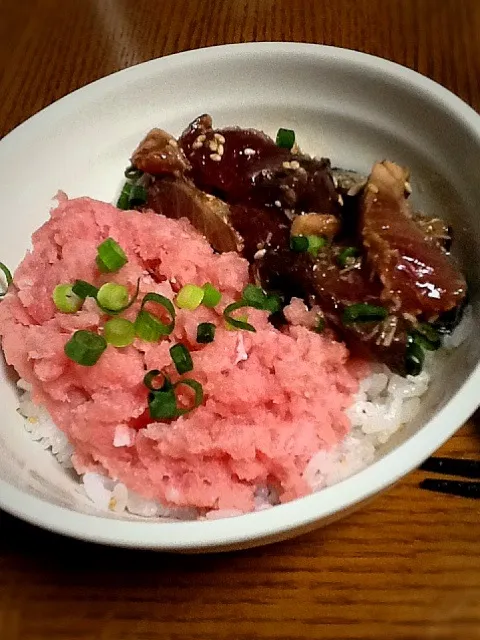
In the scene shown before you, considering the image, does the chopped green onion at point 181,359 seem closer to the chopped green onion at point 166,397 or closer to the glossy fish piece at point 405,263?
the chopped green onion at point 166,397

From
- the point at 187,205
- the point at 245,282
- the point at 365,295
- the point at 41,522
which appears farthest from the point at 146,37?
the point at 41,522

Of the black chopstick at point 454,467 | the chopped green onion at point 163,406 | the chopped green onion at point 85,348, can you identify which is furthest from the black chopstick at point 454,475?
the chopped green onion at point 85,348

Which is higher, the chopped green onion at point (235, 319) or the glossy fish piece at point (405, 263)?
the glossy fish piece at point (405, 263)

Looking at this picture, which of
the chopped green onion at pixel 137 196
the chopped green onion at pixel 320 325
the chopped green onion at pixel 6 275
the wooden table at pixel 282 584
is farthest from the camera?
the chopped green onion at pixel 137 196

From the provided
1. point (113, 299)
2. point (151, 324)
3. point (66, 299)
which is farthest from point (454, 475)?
point (66, 299)

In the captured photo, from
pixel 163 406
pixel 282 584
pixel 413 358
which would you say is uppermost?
pixel 413 358

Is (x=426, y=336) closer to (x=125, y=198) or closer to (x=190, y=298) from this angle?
(x=190, y=298)

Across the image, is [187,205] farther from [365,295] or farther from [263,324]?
[365,295]

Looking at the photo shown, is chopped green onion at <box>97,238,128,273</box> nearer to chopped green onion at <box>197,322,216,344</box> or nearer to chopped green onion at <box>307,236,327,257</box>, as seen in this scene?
chopped green onion at <box>197,322,216,344</box>
